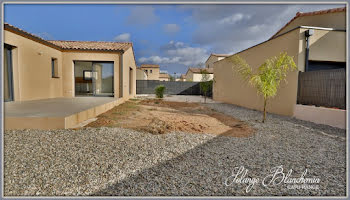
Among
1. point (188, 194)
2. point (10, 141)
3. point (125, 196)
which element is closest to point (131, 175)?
point (125, 196)

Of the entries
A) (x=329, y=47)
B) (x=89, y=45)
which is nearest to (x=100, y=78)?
(x=89, y=45)

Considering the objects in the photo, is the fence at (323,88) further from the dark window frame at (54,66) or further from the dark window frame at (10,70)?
the dark window frame at (54,66)

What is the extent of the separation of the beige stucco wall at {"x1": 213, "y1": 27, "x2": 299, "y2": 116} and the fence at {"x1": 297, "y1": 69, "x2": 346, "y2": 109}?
27 centimetres

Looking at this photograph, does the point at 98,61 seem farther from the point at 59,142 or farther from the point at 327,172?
the point at 327,172

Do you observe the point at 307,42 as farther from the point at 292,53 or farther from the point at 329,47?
the point at 329,47

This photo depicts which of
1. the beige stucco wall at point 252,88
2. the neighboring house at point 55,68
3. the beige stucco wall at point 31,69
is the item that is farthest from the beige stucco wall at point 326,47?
the beige stucco wall at point 31,69

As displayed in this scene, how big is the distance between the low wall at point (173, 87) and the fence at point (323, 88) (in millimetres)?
13933

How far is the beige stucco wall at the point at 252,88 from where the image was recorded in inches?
245

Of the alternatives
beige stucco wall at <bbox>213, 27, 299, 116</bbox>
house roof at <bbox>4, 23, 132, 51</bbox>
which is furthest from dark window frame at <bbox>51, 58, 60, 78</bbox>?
beige stucco wall at <bbox>213, 27, 299, 116</bbox>

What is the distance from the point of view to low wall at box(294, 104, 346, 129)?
4.66 metres

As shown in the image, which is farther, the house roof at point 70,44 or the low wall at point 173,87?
the low wall at point 173,87

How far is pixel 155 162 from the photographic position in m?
2.50

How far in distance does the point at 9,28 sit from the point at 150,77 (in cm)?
3549

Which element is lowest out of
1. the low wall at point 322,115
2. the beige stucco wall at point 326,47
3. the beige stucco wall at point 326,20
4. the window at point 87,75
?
the low wall at point 322,115
